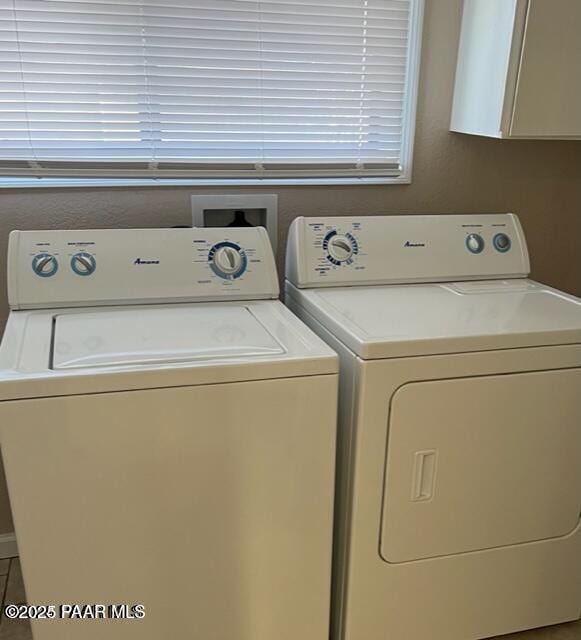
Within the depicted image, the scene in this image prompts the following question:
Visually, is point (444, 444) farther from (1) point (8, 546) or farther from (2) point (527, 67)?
(1) point (8, 546)

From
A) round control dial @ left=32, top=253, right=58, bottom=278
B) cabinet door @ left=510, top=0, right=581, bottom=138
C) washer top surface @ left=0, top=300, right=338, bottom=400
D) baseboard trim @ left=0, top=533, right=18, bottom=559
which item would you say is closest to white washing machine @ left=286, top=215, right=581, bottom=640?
washer top surface @ left=0, top=300, right=338, bottom=400

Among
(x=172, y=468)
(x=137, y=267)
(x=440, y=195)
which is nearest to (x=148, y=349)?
(x=172, y=468)

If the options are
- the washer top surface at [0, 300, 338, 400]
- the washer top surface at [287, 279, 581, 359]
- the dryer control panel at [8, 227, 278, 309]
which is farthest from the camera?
the dryer control panel at [8, 227, 278, 309]

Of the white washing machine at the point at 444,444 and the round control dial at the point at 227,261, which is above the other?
the round control dial at the point at 227,261

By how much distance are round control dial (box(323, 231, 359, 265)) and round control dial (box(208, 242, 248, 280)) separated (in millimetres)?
235

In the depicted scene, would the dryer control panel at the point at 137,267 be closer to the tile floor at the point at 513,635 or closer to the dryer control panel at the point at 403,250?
the dryer control panel at the point at 403,250

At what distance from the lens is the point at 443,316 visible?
1.53 metres

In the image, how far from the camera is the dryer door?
4.65 feet

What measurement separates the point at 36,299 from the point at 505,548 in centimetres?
131

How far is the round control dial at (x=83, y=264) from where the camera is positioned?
1621 mm

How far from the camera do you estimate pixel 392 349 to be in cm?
134

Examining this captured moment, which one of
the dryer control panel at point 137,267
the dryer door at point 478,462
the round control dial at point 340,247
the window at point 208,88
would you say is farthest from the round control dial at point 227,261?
the dryer door at point 478,462

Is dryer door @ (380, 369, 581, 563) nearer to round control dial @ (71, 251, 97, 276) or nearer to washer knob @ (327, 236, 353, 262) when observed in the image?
washer knob @ (327, 236, 353, 262)

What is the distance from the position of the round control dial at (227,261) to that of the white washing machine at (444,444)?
0.16 m
